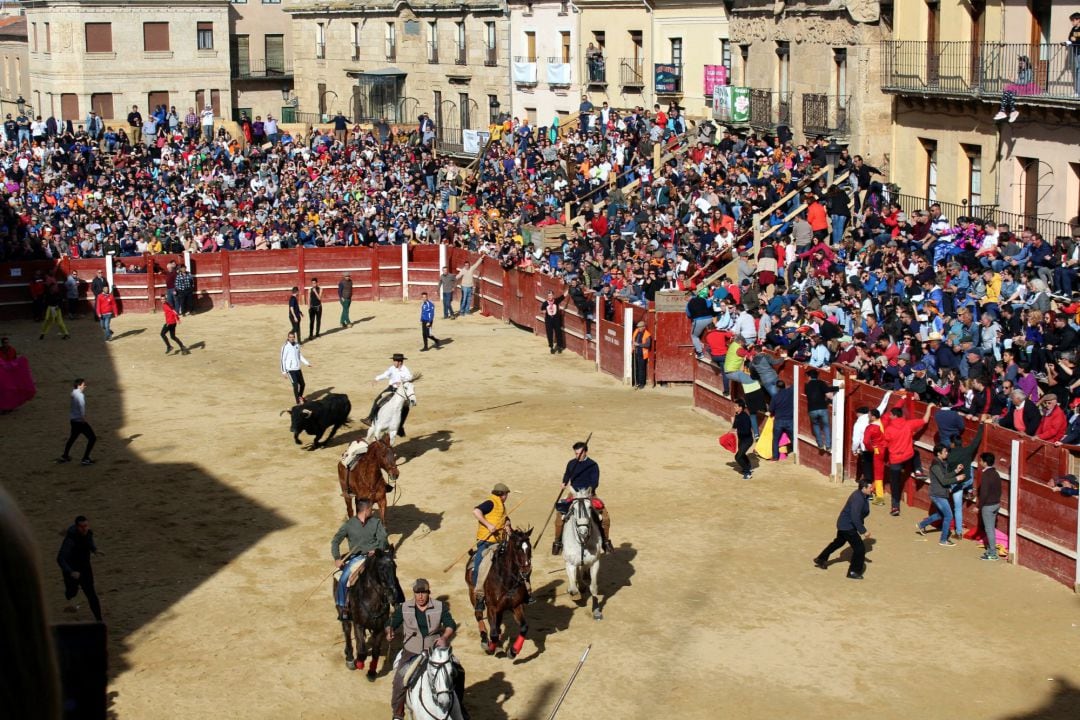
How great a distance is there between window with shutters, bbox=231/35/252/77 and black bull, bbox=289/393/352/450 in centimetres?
5064

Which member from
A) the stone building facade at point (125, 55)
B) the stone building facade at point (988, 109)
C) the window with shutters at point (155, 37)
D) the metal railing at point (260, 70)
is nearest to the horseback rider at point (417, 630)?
the stone building facade at point (988, 109)

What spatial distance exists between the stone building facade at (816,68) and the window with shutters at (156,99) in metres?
33.4

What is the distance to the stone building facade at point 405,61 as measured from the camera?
57.8 metres

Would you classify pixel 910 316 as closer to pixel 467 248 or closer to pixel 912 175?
pixel 912 175

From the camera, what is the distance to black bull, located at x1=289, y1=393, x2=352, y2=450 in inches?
925

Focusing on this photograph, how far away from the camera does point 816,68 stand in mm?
37250

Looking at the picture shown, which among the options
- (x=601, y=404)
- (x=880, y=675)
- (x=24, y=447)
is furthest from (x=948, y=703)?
(x=24, y=447)

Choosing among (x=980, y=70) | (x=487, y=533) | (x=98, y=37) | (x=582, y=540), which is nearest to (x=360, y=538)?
(x=487, y=533)

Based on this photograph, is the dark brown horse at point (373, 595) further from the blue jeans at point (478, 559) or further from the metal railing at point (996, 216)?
the metal railing at point (996, 216)

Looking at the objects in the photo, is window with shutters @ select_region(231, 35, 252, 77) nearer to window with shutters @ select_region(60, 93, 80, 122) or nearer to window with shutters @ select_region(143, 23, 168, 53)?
window with shutters @ select_region(143, 23, 168, 53)

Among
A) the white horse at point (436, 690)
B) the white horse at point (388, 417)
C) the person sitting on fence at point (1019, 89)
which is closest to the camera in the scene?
the white horse at point (436, 690)

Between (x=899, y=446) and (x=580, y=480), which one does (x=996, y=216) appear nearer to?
(x=899, y=446)

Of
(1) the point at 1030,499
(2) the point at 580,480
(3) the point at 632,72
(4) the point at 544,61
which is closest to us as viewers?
(2) the point at 580,480

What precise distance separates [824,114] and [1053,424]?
19676mm
